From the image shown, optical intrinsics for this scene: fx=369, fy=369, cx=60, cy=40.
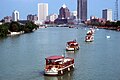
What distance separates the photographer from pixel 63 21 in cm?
14275

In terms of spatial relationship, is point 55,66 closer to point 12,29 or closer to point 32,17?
point 12,29

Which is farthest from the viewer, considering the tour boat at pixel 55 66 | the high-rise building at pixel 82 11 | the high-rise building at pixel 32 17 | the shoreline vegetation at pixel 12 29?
the high-rise building at pixel 82 11

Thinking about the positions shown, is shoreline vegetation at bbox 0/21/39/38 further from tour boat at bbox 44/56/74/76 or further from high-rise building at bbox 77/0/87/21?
high-rise building at bbox 77/0/87/21

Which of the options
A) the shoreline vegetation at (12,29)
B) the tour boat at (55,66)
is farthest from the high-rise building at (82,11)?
the tour boat at (55,66)

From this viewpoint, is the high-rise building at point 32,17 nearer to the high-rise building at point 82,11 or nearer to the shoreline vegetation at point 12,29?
the high-rise building at point 82,11

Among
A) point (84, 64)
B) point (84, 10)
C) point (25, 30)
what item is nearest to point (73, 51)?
point (84, 64)

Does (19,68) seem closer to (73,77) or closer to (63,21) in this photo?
(73,77)

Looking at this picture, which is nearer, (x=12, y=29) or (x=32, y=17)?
(x=12, y=29)

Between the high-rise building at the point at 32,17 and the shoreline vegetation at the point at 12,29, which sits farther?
the high-rise building at the point at 32,17

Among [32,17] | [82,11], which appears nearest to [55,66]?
[32,17]

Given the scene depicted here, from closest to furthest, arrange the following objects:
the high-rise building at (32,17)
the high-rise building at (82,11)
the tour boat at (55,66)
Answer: the tour boat at (55,66)
the high-rise building at (32,17)
the high-rise building at (82,11)

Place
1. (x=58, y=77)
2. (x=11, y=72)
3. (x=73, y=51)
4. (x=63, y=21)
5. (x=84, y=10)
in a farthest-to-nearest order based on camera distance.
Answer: (x=84, y=10), (x=63, y=21), (x=73, y=51), (x=11, y=72), (x=58, y=77)

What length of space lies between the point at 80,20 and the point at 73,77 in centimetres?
13520

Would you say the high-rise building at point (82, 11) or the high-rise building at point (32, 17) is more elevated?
the high-rise building at point (82, 11)
